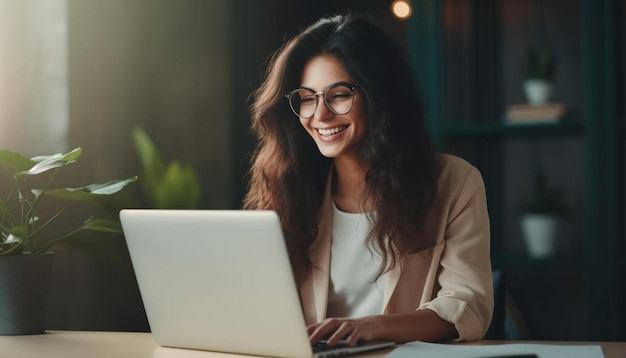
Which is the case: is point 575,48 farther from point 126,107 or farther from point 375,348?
point 375,348

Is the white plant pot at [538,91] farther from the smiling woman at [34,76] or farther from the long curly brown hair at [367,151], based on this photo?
the smiling woman at [34,76]

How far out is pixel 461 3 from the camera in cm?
322

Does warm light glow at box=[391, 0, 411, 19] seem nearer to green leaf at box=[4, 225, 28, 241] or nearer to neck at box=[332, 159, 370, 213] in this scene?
neck at box=[332, 159, 370, 213]

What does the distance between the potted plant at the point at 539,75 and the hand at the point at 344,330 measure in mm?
1952

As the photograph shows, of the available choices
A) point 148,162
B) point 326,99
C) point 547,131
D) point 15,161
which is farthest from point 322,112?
point 547,131

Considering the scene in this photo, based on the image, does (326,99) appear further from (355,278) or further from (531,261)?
(531,261)

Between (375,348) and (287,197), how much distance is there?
2.29ft

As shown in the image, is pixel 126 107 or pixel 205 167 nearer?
pixel 126 107

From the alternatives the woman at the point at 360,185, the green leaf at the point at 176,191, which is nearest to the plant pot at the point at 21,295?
the woman at the point at 360,185

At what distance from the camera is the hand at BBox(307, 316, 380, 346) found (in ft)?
4.25

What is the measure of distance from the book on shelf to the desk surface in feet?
5.78

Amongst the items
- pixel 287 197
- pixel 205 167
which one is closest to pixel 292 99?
pixel 287 197

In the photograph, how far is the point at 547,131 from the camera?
10.3 ft

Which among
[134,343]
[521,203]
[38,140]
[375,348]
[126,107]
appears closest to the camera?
[375,348]
